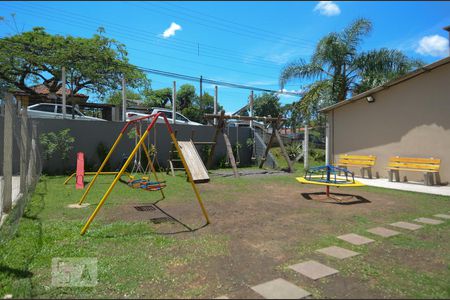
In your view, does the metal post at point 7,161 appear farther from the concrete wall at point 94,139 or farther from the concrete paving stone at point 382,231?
the concrete wall at point 94,139

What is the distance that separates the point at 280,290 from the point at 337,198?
525cm

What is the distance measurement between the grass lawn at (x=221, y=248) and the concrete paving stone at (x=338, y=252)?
10cm

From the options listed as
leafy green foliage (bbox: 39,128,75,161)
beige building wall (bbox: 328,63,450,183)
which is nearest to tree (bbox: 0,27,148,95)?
leafy green foliage (bbox: 39,128,75,161)

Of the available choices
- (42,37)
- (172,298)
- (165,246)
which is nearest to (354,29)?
(165,246)

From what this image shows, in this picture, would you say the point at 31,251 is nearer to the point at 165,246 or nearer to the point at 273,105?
the point at 165,246

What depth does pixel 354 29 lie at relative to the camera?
16359mm

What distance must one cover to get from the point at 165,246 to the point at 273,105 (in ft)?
158

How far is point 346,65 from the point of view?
1670 cm

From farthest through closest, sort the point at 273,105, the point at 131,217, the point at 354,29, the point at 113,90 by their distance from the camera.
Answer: the point at 273,105, the point at 113,90, the point at 354,29, the point at 131,217

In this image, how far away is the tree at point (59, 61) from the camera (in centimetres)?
2475

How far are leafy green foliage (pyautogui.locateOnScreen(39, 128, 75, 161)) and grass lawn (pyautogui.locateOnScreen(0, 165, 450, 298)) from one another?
5033 millimetres

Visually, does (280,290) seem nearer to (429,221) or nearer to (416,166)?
(429,221)

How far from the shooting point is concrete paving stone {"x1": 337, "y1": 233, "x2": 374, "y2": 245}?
179 inches

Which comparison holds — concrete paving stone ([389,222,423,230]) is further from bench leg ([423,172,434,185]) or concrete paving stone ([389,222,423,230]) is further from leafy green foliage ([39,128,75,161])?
leafy green foliage ([39,128,75,161])
